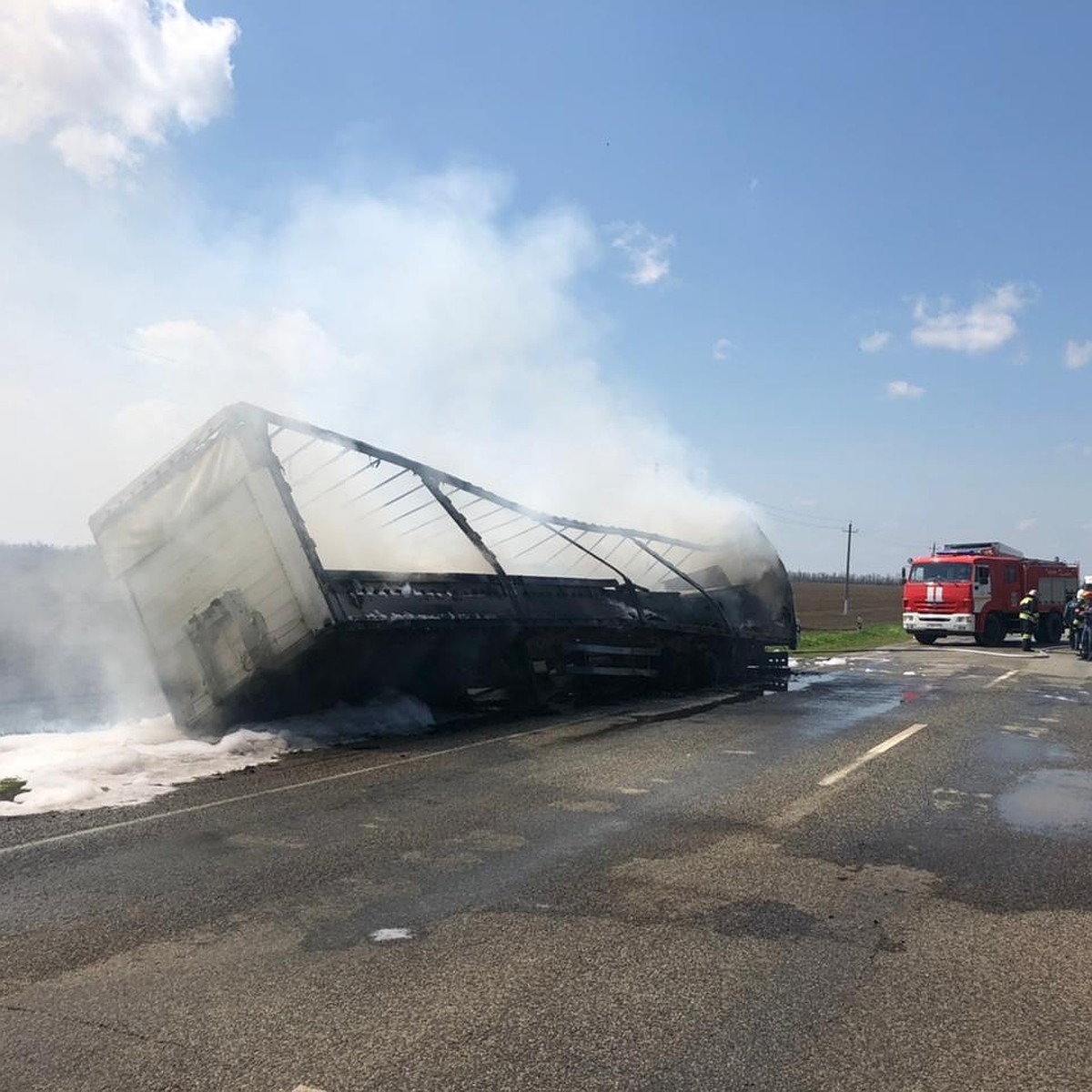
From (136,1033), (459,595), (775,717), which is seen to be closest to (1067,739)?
(775,717)

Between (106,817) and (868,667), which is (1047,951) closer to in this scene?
(106,817)

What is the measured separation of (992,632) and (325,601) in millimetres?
23603

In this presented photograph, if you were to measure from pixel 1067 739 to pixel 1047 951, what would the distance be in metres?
6.64

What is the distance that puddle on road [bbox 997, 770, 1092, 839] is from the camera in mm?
6145

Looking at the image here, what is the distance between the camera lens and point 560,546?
48.5 ft

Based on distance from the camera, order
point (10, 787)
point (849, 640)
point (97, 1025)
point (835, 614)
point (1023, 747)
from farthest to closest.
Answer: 1. point (835, 614)
2. point (849, 640)
3. point (1023, 747)
4. point (10, 787)
5. point (97, 1025)

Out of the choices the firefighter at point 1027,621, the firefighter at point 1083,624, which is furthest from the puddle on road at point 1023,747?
the firefighter at point 1027,621

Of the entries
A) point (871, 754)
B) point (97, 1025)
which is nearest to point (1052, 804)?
point (871, 754)

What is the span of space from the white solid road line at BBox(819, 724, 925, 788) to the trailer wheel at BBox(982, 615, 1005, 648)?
18269 millimetres

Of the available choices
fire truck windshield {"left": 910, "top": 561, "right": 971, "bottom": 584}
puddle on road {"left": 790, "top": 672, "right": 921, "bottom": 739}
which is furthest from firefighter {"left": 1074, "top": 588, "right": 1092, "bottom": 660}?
puddle on road {"left": 790, "top": 672, "right": 921, "bottom": 739}

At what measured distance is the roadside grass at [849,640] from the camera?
2498 cm

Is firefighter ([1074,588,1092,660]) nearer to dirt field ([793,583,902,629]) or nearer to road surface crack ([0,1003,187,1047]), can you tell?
dirt field ([793,583,902,629])

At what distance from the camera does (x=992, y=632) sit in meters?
27.2

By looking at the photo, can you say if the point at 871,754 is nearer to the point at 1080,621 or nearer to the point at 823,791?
the point at 823,791
